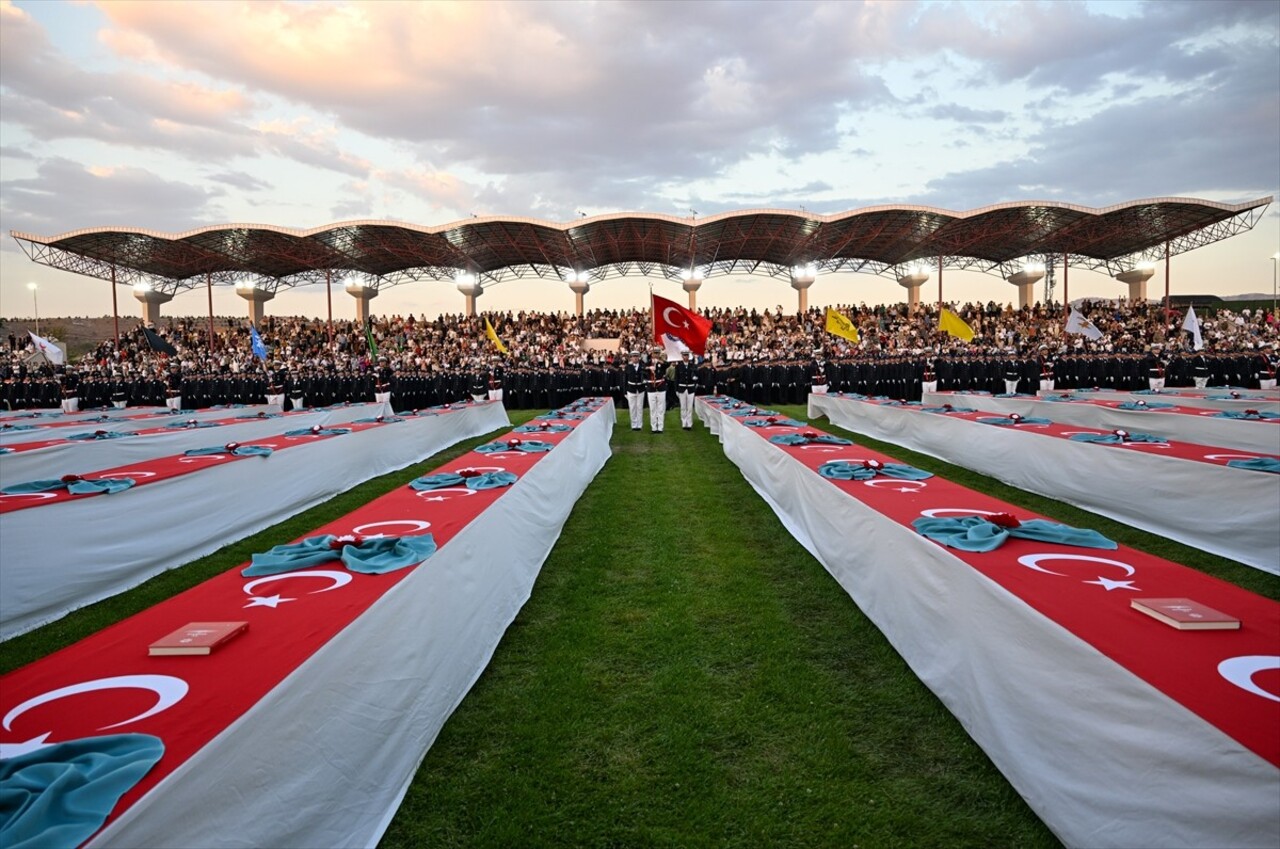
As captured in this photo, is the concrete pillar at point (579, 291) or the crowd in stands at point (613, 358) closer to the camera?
the crowd in stands at point (613, 358)

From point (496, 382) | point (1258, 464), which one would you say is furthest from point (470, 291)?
point (1258, 464)

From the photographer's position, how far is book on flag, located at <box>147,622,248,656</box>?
94.4 inches

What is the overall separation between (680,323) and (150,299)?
36.3 m

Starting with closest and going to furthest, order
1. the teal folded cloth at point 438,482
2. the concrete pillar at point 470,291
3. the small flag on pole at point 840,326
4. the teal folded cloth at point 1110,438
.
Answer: the teal folded cloth at point 438,482, the teal folded cloth at point 1110,438, the small flag on pole at point 840,326, the concrete pillar at point 470,291

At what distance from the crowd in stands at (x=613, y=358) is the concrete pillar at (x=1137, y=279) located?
56.3 inches

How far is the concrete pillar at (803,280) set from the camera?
35969 millimetres

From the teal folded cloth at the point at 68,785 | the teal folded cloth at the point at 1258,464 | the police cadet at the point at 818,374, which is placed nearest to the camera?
the teal folded cloth at the point at 68,785

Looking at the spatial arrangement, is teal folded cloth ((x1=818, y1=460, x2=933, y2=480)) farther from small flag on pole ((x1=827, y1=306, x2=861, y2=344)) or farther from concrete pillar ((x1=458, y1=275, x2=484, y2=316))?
concrete pillar ((x1=458, y1=275, x2=484, y2=316))

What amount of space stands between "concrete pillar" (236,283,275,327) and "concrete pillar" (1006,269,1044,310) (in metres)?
42.4

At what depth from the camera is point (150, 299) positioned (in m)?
36.1

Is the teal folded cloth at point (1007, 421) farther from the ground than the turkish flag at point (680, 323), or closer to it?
closer to it

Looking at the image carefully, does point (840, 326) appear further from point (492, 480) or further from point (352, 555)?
point (352, 555)

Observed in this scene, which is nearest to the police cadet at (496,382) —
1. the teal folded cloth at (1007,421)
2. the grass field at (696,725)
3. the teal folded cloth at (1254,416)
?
the teal folded cloth at (1007,421)

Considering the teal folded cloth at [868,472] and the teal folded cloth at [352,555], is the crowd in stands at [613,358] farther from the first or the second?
the teal folded cloth at [352,555]
